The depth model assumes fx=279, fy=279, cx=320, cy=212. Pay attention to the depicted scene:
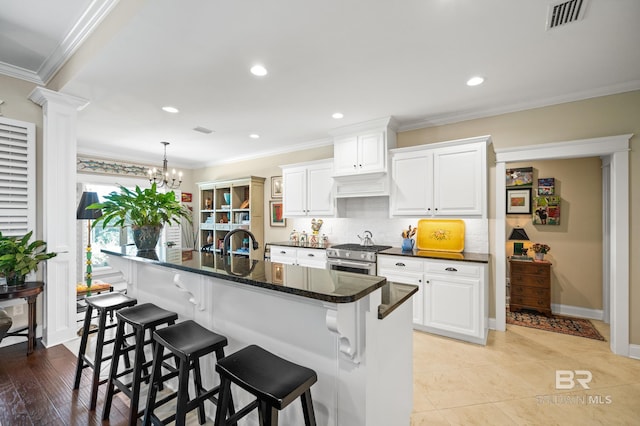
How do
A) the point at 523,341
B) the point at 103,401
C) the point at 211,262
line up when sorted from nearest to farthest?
the point at 211,262
the point at 103,401
the point at 523,341

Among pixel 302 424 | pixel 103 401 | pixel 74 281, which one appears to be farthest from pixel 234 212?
pixel 302 424

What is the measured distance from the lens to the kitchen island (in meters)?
1.23

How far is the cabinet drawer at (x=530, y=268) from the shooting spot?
12.8ft

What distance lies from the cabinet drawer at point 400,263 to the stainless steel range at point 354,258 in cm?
10

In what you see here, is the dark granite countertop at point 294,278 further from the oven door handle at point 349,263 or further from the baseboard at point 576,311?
the baseboard at point 576,311

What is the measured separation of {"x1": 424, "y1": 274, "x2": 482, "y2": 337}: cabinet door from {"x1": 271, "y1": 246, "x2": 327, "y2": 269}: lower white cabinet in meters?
1.44

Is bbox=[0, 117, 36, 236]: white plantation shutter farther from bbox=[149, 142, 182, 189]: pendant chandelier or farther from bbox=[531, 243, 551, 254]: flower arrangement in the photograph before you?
bbox=[531, 243, 551, 254]: flower arrangement

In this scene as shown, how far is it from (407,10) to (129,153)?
572cm

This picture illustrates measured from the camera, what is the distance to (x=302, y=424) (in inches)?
57.1

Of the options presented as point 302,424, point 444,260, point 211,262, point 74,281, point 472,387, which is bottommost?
point 472,387

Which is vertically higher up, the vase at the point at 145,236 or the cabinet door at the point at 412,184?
the cabinet door at the point at 412,184

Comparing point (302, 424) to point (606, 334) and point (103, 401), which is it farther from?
point (606, 334)

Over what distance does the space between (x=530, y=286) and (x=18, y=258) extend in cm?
603

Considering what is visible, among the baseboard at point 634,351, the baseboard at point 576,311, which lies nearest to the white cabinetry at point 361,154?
the baseboard at point 634,351
